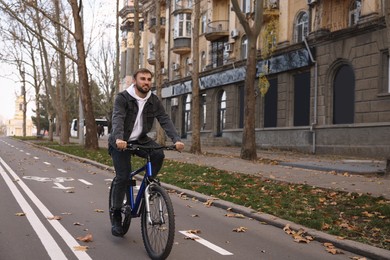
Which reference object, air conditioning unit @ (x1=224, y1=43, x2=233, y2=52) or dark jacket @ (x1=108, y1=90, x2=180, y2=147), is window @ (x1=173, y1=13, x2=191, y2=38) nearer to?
air conditioning unit @ (x1=224, y1=43, x2=233, y2=52)

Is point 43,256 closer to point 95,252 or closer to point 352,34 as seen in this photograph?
point 95,252

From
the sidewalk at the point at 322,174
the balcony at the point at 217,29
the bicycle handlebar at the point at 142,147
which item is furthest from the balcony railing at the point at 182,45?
the bicycle handlebar at the point at 142,147

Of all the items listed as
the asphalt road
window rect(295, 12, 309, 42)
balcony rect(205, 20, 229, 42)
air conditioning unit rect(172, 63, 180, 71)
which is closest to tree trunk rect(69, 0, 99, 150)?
window rect(295, 12, 309, 42)

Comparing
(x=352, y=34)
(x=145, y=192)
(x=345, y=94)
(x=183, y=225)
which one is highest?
(x=352, y=34)

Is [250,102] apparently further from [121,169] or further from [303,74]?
[121,169]

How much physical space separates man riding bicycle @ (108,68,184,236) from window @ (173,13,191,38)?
35.3 m

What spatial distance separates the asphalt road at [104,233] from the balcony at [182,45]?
31.0m

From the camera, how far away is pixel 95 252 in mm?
5312

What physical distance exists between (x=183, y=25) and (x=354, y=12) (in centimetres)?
2009

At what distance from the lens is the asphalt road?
5379 millimetres

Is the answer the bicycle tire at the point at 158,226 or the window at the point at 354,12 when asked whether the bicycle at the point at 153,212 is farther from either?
the window at the point at 354,12

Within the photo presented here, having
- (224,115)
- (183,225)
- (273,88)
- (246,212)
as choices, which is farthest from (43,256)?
(224,115)

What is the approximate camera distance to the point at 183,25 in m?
40.2

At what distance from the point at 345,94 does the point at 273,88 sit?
6.21 metres
